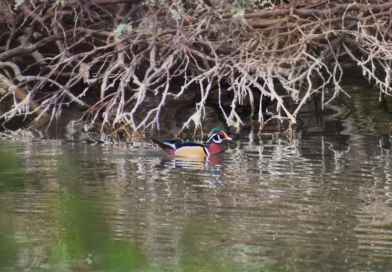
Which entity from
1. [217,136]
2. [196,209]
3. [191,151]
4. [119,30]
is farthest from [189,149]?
[196,209]

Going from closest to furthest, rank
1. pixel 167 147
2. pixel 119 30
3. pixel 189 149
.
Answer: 1. pixel 189 149
2. pixel 167 147
3. pixel 119 30

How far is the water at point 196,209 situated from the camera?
4469 mm

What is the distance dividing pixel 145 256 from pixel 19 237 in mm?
1126

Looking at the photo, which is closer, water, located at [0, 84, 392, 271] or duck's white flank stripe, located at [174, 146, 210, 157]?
water, located at [0, 84, 392, 271]

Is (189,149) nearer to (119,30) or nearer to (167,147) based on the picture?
(167,147)

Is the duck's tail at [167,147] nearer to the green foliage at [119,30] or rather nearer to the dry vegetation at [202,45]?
→ the dry vegetation at [202,45]

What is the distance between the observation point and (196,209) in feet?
19.2

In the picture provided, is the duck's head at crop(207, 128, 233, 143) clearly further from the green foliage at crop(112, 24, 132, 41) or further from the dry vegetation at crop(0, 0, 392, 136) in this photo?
the green foliage at crop(112, 24, 132, 41)

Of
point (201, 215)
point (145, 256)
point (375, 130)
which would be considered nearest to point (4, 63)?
point (375, 130)

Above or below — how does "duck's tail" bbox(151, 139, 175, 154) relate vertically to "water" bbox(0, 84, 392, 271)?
above

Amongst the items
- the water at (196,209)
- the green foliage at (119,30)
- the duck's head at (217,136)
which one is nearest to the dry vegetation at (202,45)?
the green foliage at (119,30)

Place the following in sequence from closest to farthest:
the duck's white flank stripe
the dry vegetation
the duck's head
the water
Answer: the water < the duck's white flank stripe < the duck's head < the dry vegetation

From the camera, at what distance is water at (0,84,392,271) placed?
447cm

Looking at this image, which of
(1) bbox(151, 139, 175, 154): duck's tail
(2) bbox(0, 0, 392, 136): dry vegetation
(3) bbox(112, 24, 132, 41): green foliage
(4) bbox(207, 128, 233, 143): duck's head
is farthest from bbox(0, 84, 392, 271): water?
(3) bbox(112, 24, 132, 41): green foliage
